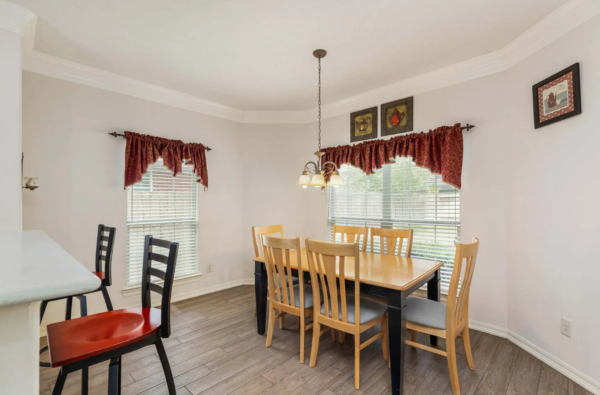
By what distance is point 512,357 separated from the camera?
7.83 ft

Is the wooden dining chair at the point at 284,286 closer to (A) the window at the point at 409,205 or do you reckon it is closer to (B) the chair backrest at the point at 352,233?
(B) the chair backrest at the point at 352,233

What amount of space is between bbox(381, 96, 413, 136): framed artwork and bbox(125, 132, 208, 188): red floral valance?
243cm

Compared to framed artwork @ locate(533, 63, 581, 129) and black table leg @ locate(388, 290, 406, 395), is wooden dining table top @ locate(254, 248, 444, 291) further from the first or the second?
framed artwork @ locate(533, 63, 581, 129)

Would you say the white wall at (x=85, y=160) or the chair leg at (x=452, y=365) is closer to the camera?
the chair leg at (x=452, y=365)

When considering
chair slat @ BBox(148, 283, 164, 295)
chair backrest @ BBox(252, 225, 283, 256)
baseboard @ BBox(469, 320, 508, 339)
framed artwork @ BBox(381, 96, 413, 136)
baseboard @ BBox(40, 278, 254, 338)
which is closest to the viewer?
chair slat @ BBox(148, 283, 164, 295)

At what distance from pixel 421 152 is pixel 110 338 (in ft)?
10.3

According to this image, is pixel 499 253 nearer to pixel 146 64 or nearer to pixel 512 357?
pixel 512 357

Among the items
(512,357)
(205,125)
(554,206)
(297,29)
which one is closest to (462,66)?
(554,206)

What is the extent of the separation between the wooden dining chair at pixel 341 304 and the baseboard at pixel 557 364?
1275 millimetres

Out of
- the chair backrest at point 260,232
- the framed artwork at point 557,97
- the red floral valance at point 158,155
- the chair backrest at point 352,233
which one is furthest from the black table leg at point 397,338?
the red floral valance at point 158,155

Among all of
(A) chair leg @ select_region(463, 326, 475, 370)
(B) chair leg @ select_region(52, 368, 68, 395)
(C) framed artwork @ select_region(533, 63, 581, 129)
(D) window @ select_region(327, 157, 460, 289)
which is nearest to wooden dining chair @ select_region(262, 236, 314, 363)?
(A) chair leg @ select_region(463, 326, 475, 370)

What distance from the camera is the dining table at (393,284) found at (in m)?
1.90

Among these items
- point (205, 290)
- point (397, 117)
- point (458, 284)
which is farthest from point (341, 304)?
point (205, 290)

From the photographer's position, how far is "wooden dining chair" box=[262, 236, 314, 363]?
2.31m
